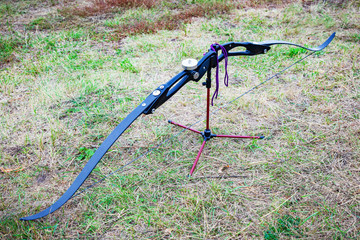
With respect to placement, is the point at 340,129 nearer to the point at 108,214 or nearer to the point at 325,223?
the point at 325,223

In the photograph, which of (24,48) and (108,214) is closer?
(108,214)

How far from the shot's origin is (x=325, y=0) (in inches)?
238

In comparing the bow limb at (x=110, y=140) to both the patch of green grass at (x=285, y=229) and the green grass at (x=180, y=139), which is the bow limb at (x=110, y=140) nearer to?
the green grass at (x=180, y=139)


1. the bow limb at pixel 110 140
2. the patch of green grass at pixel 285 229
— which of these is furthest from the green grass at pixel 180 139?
the bow limb at pixel 110 140

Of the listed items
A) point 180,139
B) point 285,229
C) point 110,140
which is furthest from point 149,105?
point 285,229

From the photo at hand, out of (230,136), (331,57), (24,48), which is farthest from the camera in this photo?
(24,48)

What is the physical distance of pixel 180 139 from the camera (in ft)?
8.85

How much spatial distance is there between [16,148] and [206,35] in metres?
3.89

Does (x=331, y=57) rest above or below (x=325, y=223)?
above

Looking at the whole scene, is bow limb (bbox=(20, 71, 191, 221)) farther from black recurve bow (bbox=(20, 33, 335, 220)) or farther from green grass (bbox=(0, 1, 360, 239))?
green grass (bbox=(0, 1, 360, 239))

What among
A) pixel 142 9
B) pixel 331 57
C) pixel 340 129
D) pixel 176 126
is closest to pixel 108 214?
pixel 176 126

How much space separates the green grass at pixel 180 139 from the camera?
191 centimetres

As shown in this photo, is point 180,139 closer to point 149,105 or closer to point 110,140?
point 149,105

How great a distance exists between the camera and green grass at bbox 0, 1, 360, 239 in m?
1.91
